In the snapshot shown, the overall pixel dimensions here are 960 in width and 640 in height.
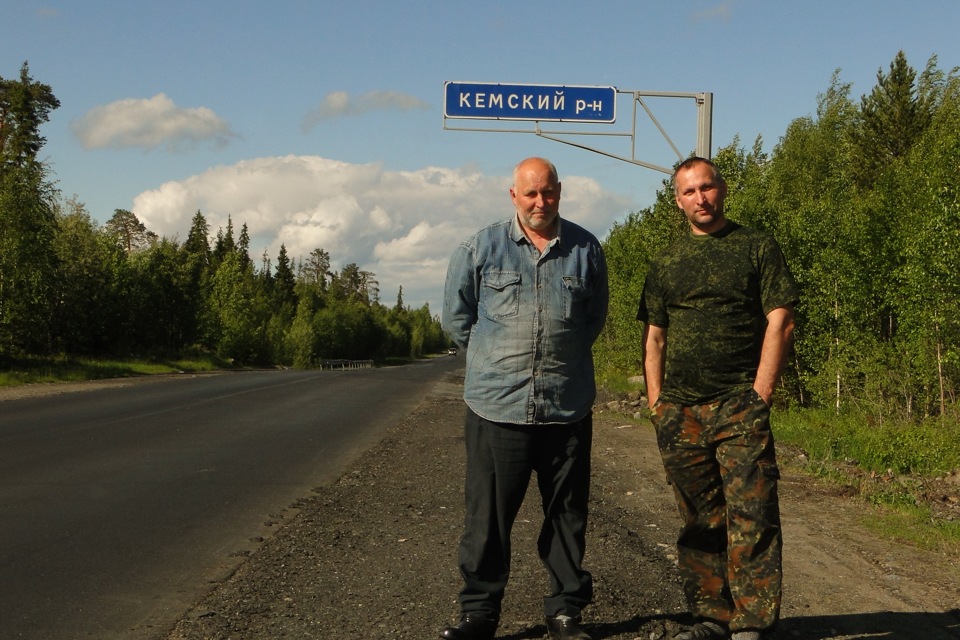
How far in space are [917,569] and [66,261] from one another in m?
45.1

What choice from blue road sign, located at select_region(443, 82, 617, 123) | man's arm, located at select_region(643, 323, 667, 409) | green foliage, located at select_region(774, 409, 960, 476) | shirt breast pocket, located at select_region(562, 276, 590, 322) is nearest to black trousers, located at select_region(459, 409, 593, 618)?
man's arm, located at select_region(643, 323, 667, 409)

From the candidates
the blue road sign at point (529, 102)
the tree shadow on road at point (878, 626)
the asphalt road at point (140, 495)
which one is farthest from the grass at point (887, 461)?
the blue road sign at point (529, 102)

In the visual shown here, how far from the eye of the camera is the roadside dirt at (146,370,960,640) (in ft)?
14.4

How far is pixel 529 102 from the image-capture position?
16.2 m

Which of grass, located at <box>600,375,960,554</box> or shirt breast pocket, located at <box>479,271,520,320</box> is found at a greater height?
shirt breast pocket, located at <box>479,271,520,320</box>

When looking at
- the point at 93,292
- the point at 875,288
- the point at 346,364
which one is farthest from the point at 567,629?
the point at 346,364

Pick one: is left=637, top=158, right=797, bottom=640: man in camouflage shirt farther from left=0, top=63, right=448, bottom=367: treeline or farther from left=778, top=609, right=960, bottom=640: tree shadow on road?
left=0, top=63, right=448, bottom=367: treeline

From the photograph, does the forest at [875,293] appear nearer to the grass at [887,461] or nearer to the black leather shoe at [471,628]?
the grass at [887,461]

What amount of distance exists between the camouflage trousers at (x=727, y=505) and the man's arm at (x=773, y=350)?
0.17 ft

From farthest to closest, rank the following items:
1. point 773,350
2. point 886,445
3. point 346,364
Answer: point 346,364 < point 886,445 < point 773,350

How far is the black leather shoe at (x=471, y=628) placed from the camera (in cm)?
404

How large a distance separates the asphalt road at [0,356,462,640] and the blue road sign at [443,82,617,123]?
5.83 metres

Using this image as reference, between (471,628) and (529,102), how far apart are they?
1320 centimetres

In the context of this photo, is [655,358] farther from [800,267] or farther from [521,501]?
[800,267]
